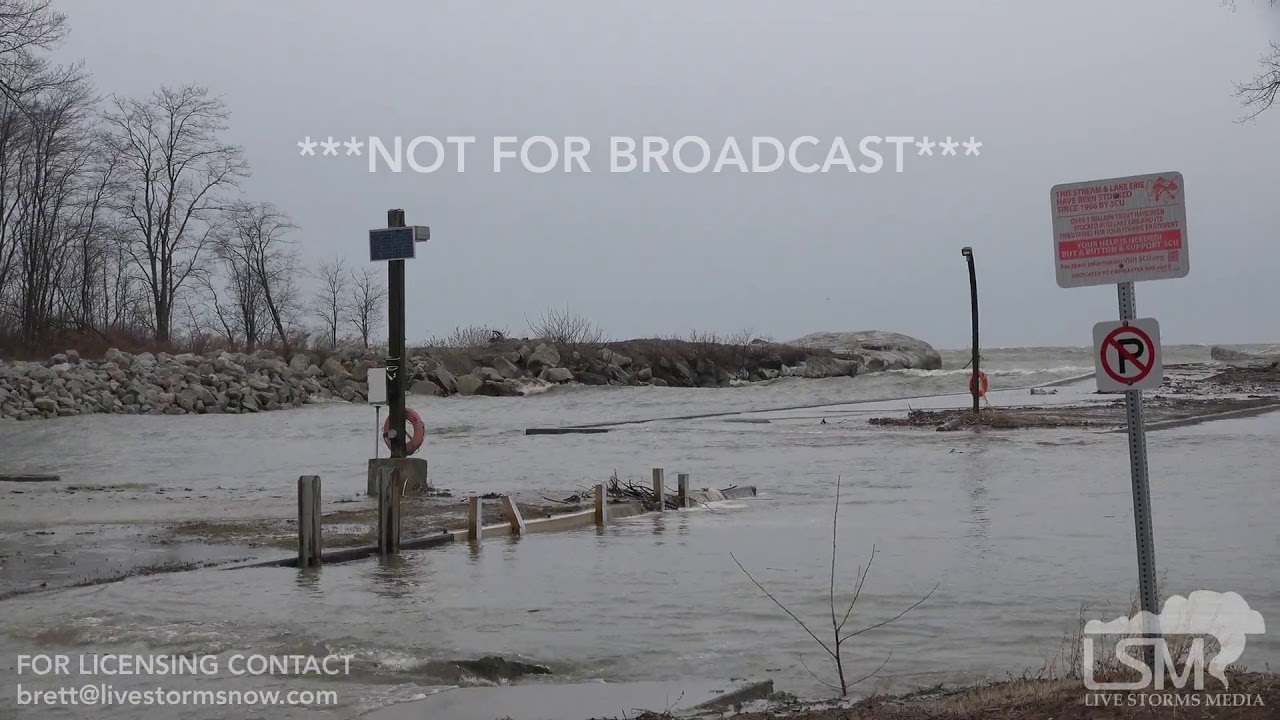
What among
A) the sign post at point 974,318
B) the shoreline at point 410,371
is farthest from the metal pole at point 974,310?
the shoreline at point 410,371

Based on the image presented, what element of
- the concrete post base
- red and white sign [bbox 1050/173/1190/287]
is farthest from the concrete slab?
the concrete post base

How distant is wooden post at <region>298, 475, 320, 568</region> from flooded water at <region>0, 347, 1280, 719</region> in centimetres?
41

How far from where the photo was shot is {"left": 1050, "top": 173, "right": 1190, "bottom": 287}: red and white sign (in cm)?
620

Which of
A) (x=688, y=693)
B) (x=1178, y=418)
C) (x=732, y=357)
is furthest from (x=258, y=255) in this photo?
(x=688, y=693)

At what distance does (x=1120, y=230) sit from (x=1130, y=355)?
23.1 inches

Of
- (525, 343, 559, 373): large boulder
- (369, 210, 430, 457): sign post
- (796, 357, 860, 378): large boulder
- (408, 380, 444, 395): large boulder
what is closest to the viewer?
(369, 210, 430, 457): sign post

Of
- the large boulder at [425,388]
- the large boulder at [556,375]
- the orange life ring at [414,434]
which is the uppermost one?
the large boulder at [556,375]

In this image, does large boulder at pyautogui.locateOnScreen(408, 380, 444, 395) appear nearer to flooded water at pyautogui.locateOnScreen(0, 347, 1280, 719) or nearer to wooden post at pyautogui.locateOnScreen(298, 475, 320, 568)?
flooded water at pyautogui.locateOnScreen(0, 347, 1280, 719)

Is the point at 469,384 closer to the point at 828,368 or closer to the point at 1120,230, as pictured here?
the point at 828,368

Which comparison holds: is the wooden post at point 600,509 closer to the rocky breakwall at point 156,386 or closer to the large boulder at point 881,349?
the rocky breakwall at point 156,386

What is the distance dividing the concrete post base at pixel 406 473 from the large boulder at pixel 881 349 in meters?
49.6

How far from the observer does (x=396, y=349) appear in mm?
17250

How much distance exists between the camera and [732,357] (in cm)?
6097

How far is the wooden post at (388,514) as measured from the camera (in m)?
11.5
